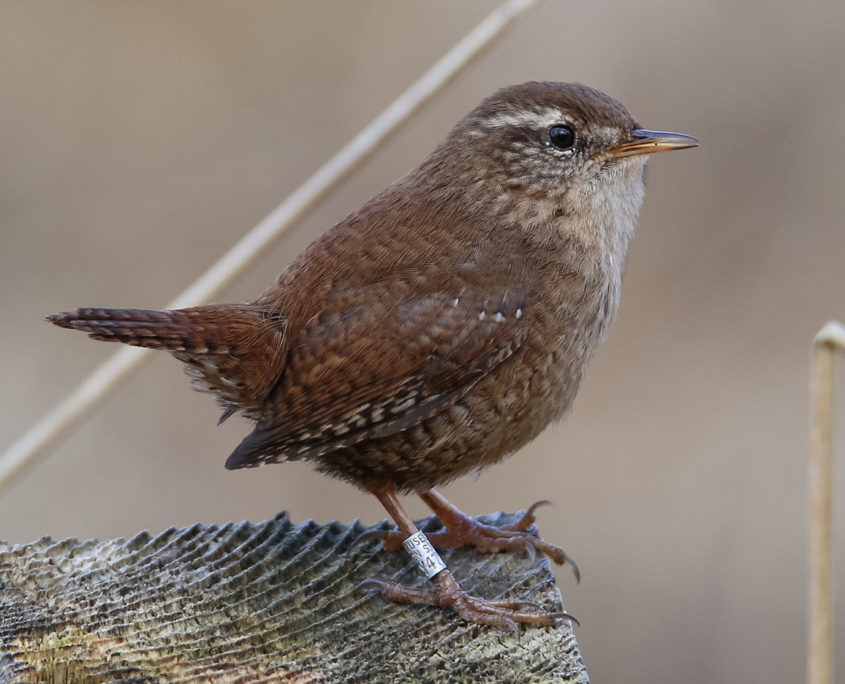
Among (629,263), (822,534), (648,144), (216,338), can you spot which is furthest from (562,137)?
(629,263)

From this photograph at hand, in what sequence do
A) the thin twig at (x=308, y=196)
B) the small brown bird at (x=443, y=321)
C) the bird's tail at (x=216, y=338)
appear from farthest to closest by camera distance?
the thin twig at (x=308, y=196), the small brown bird at (x=443, y=321), the bird's tail at (x=216, y=338)

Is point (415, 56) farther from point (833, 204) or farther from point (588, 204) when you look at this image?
point (588, 204)

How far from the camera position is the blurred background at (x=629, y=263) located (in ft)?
13.9

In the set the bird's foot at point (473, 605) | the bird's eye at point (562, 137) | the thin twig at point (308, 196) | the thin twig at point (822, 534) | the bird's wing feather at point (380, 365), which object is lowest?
the thin twig at point (822, 534)

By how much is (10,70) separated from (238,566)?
360 centimetres

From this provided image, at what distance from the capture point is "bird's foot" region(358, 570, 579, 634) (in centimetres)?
219

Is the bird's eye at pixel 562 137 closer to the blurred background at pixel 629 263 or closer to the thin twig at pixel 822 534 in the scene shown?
the thin twig at pixel 822 534

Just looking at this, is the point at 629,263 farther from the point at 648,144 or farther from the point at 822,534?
the point at 822,534

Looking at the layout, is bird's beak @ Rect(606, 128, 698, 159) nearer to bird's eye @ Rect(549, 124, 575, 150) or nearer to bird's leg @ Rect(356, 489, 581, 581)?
bird's eye @ Rect(549, 124, 575, 150)

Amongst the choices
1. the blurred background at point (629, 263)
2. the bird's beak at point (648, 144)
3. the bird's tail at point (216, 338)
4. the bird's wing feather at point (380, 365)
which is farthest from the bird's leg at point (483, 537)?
the blurred background at point (629, 263)

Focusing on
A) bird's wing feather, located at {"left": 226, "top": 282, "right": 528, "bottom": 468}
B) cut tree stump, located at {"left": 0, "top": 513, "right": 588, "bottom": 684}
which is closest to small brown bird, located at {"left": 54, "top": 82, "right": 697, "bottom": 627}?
bird's wing feather, located at {"left": 226, "top": 282, "right": 528, "bottom": 468}

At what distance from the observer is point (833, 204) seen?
4617 millimetres

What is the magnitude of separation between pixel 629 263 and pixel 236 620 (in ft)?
9.91

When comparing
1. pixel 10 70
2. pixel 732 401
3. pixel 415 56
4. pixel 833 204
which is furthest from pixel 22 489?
pixel 833 204
